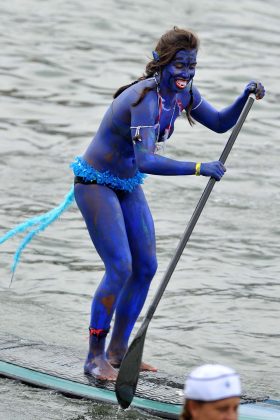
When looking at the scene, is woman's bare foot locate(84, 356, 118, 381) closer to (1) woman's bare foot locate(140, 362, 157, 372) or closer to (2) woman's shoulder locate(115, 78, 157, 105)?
(1) woman's bare foot locate(140, 362, 157, 372)

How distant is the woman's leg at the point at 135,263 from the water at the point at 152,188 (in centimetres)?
60

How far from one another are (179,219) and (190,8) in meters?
Answer: 11.5

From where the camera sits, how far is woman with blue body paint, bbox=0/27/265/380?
6273 mm

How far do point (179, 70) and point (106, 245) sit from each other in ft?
3.54

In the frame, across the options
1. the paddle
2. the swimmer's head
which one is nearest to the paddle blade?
the paddle

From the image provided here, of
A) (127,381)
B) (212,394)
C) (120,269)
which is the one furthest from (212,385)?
(120,269)

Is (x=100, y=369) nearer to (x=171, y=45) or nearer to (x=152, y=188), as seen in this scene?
(x=171, y=45)

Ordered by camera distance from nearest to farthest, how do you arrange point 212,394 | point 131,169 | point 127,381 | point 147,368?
1. point 212,394
2. point 127,381
3. point 131,169
4. point 147,368

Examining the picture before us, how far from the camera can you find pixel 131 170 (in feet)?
21.8

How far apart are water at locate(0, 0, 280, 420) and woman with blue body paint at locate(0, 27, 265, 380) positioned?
2.03ft

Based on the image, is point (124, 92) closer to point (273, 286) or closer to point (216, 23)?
point (273, 286)

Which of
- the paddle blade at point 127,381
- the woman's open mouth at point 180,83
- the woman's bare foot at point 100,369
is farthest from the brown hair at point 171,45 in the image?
the woman's bare foot at point 100,369

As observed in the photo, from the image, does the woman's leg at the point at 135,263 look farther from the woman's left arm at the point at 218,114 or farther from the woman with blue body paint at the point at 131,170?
the woman's left arm at the point at 218,114

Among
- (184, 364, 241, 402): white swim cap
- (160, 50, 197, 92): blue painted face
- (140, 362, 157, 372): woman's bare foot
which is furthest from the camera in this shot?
(140, 362, 157, 372): woman's bare foot
